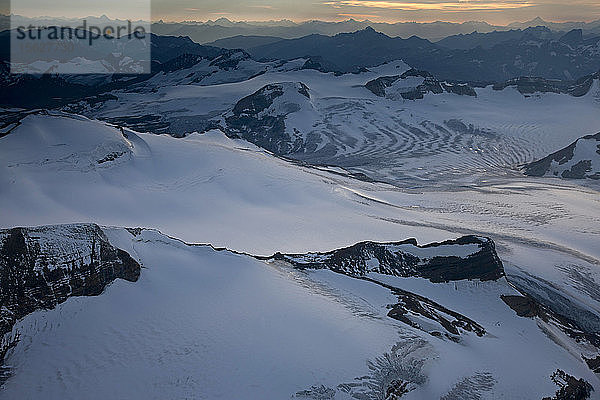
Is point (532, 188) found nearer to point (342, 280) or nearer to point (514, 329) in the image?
point (514, 329)

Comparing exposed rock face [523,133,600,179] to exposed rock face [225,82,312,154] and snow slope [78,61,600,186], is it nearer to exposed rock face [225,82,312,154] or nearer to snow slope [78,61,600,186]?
snow slope [78,61,600,186]

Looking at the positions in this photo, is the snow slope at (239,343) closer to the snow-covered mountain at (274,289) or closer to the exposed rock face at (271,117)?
the snow-covered mountain at (274,289)

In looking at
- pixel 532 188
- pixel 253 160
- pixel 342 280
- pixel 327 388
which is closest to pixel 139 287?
pixel 327 388

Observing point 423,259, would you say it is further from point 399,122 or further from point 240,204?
point 399,122

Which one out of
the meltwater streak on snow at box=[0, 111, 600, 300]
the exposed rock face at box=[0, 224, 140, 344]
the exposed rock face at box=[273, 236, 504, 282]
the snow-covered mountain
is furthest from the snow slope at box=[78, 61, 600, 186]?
the exposed rock face at box=[0, 224, 140, 344]

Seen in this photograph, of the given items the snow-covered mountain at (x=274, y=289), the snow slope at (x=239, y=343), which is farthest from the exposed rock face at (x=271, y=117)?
the snow slope at (x=239, y=343)

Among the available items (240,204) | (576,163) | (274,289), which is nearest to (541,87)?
(576,163)
